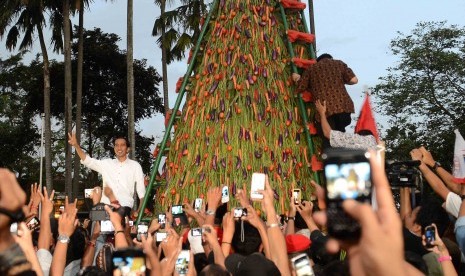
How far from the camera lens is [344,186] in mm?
1978

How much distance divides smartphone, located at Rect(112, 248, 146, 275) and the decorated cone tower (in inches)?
189

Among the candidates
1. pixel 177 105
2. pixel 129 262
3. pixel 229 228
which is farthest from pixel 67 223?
pixel 177 105

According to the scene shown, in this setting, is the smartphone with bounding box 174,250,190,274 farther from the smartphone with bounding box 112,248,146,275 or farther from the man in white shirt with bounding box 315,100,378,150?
the man in white shirt with bounding box 315,100,378,150

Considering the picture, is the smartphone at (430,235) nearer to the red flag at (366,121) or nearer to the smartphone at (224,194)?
the red flag at (366,121)

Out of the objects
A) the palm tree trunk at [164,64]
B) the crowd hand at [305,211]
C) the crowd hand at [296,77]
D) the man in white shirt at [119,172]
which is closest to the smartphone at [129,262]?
the crowd hand at [305,211]

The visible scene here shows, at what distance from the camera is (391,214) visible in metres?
1.87

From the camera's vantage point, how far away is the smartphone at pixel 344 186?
6.44 feet

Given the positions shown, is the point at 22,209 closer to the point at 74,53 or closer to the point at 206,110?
the point at 206,110

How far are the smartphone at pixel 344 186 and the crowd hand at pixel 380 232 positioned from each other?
0.15ft

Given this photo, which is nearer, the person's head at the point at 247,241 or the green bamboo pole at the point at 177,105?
the person's head at the point at 247,241

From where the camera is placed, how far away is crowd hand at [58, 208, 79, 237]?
4.17m

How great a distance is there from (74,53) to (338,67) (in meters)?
28.0

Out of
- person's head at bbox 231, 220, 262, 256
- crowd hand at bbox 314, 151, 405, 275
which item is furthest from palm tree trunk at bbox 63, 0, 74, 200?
crowd hand at bbox 314, 151, 405, 275

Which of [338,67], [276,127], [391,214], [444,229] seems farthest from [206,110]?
[391,214]
